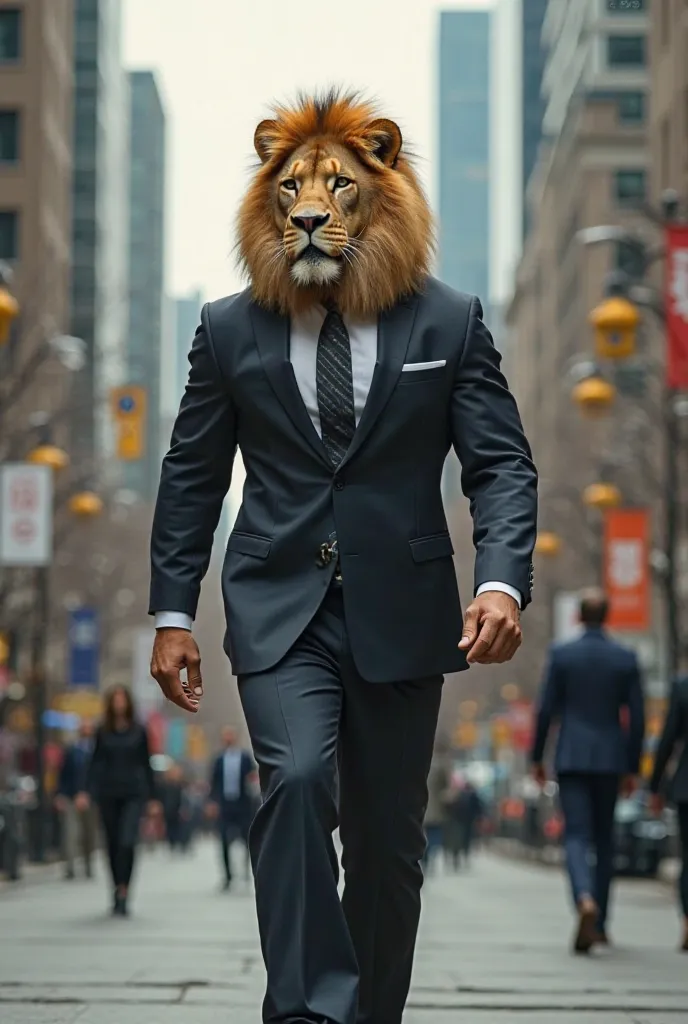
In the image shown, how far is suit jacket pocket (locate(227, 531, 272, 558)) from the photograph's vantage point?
5.49 meters

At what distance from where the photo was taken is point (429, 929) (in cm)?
1636

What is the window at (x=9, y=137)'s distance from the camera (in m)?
78.6

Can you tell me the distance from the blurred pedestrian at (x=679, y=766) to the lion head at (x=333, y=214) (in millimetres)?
7988

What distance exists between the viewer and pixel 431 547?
18.2 feet

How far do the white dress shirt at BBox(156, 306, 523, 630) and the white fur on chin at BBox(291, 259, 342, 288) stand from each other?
0.12 meters

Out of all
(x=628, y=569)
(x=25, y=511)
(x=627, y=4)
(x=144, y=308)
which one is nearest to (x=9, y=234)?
(x=628, y=569)

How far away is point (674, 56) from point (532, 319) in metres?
74.3

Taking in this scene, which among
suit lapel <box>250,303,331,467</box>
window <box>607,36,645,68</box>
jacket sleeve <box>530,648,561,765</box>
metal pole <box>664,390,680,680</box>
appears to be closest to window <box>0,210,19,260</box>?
window <box>607,36,645,68</box>

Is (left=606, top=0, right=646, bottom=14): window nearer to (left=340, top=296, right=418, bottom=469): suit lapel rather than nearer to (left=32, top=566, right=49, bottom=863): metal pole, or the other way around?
(left=340, top=296, right=418, bottom=469): suit lapel

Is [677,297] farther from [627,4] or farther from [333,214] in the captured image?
[333,214]

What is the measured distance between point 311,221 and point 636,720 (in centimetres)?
778

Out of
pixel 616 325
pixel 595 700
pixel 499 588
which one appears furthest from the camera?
pixel 616 325

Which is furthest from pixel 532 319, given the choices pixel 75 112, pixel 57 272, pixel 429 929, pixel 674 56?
pixel 429 929

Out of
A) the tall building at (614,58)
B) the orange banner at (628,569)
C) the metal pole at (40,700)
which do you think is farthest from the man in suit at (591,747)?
the tall building at (614,58)
